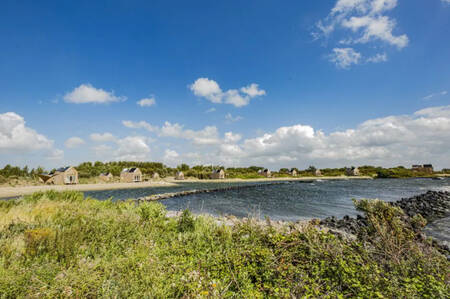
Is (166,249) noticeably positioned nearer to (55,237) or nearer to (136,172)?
(55,237)

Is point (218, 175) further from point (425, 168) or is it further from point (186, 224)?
point (425, 168)

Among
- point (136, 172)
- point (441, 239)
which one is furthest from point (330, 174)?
point (441, 239)

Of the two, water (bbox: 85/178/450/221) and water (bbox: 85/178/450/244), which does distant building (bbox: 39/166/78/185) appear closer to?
water (bbox: 85/178/450/221)

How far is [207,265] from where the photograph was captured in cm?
418

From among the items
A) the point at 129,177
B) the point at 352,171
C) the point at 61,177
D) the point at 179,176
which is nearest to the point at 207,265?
the point at 61,177

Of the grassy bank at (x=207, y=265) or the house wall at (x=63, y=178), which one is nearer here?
the grassy bank at (x=207, y=265)

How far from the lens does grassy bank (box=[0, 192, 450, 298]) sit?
10.5 feet

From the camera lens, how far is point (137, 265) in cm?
408

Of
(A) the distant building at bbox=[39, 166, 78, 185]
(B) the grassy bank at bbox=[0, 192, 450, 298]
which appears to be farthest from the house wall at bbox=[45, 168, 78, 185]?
(B) the grassy bank at bbox=[0, 192, 450, 298]

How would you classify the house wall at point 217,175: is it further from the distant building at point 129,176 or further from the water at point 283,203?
the water at point 283,203

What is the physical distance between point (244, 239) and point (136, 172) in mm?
72997

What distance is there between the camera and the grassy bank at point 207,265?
3195 millimetres

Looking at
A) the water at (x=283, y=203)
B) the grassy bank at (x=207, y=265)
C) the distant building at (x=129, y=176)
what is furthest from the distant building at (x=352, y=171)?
the grassy bank at (x=207, y=265)

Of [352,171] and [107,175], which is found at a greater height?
[107,175]
